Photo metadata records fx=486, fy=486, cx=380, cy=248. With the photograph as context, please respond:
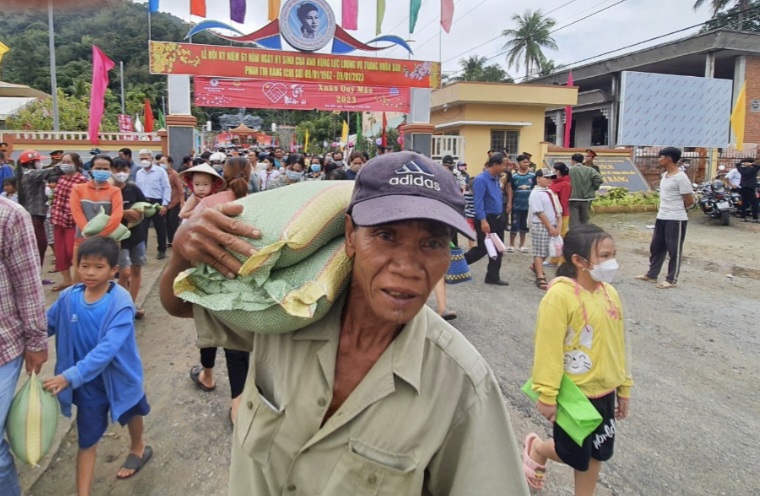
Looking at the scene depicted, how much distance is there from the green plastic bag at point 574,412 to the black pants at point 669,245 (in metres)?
5.25

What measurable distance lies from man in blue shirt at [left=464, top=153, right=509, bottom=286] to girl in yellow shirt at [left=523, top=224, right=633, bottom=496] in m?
3.67

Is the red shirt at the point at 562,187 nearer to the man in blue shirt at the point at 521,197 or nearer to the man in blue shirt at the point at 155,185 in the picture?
the man in blue shirt at the point at 521,197

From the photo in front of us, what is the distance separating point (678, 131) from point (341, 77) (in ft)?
40.5

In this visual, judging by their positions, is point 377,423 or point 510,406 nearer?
point 377,423

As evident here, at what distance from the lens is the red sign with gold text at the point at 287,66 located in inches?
464

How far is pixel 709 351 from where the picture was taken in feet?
14.8

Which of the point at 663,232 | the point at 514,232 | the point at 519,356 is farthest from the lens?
the point at 514,232

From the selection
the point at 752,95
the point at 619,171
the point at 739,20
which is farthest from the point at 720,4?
the point at 619,171

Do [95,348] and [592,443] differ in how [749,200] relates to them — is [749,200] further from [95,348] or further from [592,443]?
[95,348]

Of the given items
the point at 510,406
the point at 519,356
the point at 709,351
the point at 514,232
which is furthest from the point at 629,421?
the point at 514,232

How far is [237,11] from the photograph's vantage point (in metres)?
12.8

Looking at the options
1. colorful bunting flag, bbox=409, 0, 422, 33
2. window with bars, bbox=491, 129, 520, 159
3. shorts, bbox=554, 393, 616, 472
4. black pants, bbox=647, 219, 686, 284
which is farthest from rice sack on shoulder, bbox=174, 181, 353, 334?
window with bars, bbox=491, 129, 520, 159

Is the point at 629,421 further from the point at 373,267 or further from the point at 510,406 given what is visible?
the point at 373,267

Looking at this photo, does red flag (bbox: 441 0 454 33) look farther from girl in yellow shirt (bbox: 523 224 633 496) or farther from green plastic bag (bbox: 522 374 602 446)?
green plastic bag (bbox: 522 374 602 446)
